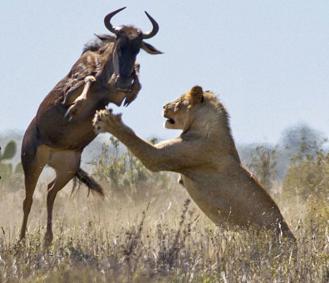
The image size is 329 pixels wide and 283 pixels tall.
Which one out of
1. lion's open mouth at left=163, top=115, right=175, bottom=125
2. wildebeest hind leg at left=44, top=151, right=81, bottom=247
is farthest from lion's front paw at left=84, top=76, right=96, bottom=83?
lion's open mouth at left=163, top=115, right=175, bottom=125

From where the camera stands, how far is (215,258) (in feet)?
36.3

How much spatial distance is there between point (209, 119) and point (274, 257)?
2368mm

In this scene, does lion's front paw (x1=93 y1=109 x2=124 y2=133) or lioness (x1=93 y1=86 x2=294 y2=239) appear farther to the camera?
lioness (x1=93 y1=86 x2=294 y2=239)

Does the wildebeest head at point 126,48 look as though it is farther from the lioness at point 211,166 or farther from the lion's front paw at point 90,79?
the lioness at point 211,166

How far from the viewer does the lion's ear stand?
13391 mm

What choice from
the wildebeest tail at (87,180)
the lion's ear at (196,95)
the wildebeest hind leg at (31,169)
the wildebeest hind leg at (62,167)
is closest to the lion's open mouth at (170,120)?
the lion's ear at (196,95)

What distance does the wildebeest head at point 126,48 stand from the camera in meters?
14.4

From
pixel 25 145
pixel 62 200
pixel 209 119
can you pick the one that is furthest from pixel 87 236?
pixel 62 200

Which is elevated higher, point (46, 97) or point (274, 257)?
point (46, 97)

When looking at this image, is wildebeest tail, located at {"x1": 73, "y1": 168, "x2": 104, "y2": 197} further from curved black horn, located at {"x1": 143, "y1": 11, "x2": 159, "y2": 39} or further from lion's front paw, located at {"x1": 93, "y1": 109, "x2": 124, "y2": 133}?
lion's front paw, located at {"x1": 93, "y1": 109, "x2": 124, "y2": 133}

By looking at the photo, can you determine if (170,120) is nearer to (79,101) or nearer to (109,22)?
(79,101)

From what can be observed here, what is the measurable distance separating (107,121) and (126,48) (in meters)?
2.48

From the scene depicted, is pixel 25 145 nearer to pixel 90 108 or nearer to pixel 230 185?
pixel 90 108

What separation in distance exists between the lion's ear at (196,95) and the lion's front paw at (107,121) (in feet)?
3.63
